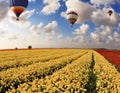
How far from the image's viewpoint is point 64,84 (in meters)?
15.9

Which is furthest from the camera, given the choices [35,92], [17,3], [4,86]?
[17,3]

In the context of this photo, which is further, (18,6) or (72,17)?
(72,17)

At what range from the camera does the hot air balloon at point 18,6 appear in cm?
4409

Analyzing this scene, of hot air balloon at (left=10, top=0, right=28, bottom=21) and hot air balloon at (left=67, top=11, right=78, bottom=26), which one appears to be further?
hot air balloon at (left=67, top=11, right=78, bottom=26)

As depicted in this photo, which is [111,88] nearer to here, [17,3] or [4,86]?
[4,86]

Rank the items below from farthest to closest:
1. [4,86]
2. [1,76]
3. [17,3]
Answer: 1. [17,3]
2. [1,76]
3. [4,86]

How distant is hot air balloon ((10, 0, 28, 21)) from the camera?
44.1m

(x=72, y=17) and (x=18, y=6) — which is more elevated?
(x=18, y=6)

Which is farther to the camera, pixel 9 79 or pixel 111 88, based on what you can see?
pixel 9 79

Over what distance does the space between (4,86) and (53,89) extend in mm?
4740

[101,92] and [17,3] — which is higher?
[17,3]

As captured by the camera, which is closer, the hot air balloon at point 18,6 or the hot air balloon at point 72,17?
the hot air balloon at point 18,6

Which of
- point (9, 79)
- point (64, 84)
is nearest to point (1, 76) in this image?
point (9, 79)

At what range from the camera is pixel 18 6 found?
4425 centimetres
